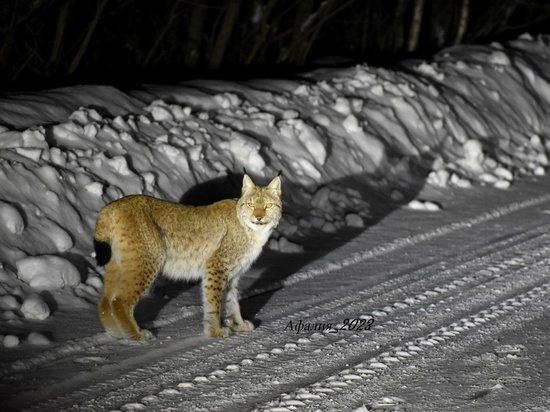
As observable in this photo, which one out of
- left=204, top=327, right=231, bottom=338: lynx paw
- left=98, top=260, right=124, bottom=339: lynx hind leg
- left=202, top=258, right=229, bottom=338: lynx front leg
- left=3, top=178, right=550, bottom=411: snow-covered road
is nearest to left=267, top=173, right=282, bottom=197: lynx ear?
left=202, top=258, right=229, bottom=338: lynx front leg

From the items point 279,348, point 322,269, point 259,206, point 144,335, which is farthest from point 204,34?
point 279,348

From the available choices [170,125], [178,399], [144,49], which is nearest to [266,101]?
[170,125]

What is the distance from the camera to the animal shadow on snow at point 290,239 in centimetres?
753

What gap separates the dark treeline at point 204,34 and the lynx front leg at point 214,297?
6.76 metres

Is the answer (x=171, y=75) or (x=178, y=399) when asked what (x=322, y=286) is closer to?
(x=178, y=399)

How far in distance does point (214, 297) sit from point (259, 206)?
0.75 metres

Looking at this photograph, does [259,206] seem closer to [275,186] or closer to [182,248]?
[275,186]

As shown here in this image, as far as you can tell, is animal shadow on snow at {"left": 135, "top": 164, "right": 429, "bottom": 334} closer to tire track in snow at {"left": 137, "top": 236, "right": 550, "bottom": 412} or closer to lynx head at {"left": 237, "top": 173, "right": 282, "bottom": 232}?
lynx head at {"left": 237, "top": 173, "right": 282, "bottom": 232}

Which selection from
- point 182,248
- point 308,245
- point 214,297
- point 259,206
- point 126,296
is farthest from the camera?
point 308,245

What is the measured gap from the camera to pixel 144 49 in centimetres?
1941

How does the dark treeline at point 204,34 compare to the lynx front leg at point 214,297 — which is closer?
the lynx front leg at point 214,297

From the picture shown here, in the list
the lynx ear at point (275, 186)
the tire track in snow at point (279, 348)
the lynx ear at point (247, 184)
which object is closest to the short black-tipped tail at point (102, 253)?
the tire track in snow at point (279, 348)

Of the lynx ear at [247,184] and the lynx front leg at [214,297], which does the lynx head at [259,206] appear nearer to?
the lynx ear at [247,184]

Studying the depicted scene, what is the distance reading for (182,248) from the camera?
7.06 meters
